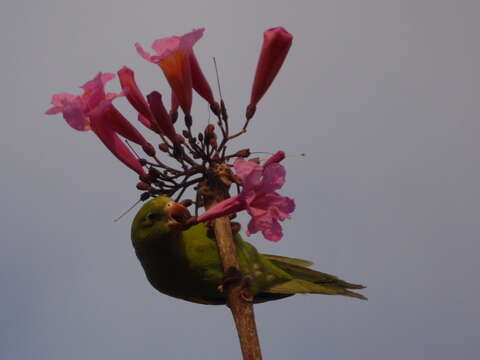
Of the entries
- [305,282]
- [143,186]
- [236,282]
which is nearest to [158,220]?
[143,186]

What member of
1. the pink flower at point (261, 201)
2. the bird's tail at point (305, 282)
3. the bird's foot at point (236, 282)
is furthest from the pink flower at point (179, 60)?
the bird's tail at point (305, 282)

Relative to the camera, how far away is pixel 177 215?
10.3 feet

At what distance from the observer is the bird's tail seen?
4.14 metres

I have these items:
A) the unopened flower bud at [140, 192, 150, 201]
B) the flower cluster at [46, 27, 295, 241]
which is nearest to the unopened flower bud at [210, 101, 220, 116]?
the flower cluster at [46, 27, 295, 241]

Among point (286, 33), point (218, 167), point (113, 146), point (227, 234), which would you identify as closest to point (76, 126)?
point (113, 146)

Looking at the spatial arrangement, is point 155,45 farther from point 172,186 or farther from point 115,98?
point 172,186

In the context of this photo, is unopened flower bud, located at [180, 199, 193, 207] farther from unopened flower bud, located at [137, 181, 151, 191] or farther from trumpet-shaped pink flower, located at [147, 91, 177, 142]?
trumpet-shaped pink flower, located at [147, 91, 177, 142]

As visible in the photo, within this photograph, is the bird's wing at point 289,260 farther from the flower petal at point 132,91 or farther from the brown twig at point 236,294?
the flower petal at point 132,91

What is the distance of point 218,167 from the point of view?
2.82 metres

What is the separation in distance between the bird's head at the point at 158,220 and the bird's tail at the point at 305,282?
4.02 ft

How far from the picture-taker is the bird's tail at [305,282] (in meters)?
4.14

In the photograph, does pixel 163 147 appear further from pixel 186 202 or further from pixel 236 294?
pixel 236 294

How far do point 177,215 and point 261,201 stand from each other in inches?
24.6

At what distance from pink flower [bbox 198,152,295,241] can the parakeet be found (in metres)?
0.35
